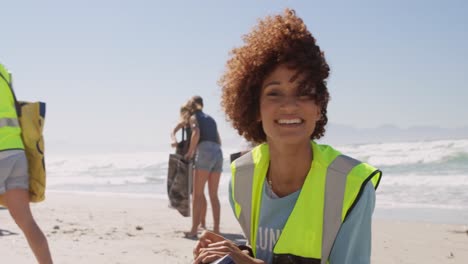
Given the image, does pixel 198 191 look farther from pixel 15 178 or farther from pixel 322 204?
pixel 322 204

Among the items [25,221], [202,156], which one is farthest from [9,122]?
[202,156]

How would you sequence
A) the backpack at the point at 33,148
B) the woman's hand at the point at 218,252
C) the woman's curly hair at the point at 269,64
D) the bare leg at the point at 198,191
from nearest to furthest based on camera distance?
the woman's hand at the point at 218,252 → the woman's curly hair at the point at 269,64 → the backpack at the point at 33,148 → the bare leg at the point at 198,191

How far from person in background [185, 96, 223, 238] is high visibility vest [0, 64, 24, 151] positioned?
Answer: 3.44m

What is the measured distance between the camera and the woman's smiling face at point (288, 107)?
200 cm

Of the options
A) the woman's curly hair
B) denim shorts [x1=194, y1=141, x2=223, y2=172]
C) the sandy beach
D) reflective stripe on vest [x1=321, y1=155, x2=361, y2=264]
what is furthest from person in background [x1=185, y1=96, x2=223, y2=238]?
reflective stripe on vest [x1=321, y1=155, x2=361, y2=264]

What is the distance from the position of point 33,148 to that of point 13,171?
0.25 metres

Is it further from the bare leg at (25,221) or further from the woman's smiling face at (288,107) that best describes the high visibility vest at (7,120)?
the woman's smiling face at (288,107)

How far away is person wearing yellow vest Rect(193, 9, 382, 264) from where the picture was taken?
1.85 metres

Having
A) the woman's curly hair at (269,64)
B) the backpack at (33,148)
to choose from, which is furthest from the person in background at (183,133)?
the woman's curly hair at (269,64)

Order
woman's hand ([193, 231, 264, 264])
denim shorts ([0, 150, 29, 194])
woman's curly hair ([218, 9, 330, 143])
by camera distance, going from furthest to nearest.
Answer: denim shorts ([0, 150, 29, 194]) < woman's curly hair ([218, 9, 330, 143]) < woman's hand ([193, 231, 264, 264])

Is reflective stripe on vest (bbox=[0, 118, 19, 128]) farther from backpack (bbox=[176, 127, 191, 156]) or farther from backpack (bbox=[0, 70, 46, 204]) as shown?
backpack (bbox=[176, 127, 191, 156])

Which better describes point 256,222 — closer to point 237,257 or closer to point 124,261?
point 237,257

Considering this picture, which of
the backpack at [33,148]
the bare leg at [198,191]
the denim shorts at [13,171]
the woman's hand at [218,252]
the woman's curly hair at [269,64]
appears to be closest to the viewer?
the woman's hand at [218,252]

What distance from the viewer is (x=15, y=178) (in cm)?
383
